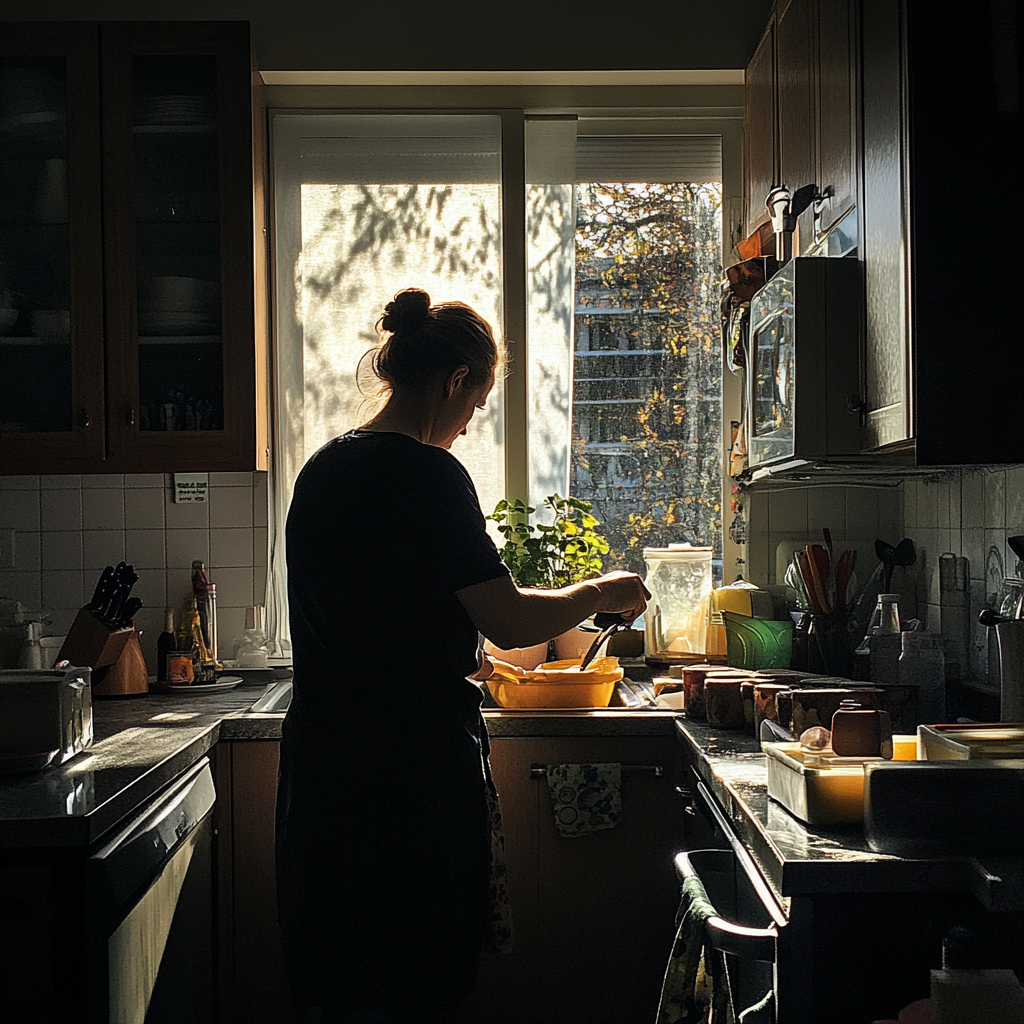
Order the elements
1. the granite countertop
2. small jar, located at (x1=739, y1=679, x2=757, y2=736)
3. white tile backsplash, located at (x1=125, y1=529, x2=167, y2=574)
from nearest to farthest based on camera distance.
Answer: the granite countertop, small jar, located at (x1=739, y1=679, x2=757, y2=736), white tile backsplash, located at (x1=125, y1=529, x2=167, y2=574)

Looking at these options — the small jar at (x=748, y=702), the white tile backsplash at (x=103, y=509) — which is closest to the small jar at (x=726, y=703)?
the small jar at (x=748, y=702)

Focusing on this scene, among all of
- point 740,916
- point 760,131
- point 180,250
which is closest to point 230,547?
point 180,250

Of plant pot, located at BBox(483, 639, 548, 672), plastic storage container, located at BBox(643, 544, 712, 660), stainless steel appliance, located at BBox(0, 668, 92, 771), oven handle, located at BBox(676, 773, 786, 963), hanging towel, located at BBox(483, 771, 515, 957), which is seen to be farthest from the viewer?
plastic storage container, located at BBox(643, 544, 712, 660)

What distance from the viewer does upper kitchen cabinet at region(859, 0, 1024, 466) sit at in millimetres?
1449

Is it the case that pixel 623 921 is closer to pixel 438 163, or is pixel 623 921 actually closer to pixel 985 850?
pixel 985 850

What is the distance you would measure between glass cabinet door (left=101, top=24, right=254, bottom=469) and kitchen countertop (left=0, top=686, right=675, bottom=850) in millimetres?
589

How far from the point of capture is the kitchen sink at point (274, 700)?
2.32 metres

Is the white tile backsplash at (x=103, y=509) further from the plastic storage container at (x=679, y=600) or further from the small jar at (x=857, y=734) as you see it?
the small jar at (x=857, y=734)

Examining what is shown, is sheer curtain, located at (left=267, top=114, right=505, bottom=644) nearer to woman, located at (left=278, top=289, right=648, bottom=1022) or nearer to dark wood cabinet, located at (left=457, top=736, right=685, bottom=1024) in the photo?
dark wood cabinet, located at (left=457, top=736, right=685, bottom=1024)

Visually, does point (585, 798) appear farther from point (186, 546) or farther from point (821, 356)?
point (186, 546)

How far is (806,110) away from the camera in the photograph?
2.00 m

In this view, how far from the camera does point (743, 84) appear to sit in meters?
2.84

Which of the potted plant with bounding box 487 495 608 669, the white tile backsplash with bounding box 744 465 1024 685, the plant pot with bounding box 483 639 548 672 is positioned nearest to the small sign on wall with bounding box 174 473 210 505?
the potted plant with bounding box 487 495 608 669

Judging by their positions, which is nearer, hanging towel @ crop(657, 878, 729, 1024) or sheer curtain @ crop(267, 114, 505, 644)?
hanging towel @ crop(657, 878, 729, 1024)
